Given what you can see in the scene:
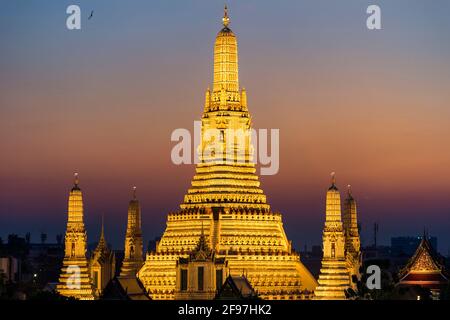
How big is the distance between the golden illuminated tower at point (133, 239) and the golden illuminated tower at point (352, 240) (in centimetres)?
1088

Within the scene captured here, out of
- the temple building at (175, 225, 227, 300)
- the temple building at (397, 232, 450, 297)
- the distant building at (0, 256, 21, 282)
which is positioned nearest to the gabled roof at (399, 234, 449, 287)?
the temple building at (397, 232, 450, 297)

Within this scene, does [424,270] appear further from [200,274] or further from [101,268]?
[101,268]

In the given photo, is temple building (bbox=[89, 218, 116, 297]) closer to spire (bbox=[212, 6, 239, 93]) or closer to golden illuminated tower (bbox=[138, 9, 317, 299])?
golden illuminated tower (bbox=[138, 9, 317, 299])

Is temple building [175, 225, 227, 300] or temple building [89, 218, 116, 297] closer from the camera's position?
temple building [175, 225, 227, 300]

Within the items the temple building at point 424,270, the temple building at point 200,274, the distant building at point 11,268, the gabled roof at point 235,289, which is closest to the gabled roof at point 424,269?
the temple building at point 424,270

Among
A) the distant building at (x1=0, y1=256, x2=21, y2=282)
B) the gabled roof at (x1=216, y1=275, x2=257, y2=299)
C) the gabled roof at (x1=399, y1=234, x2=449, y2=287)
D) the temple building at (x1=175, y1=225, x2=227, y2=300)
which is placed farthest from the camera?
the distant building at (x1=0, y1=256, x2=21, y2=282)

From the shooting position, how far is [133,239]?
104 meters

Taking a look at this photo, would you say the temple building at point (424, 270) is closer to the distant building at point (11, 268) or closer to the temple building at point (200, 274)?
the temple building at point (200, 274)

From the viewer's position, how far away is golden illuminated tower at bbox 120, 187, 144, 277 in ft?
340

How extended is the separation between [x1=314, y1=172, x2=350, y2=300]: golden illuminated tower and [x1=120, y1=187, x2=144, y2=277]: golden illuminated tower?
11.4 m

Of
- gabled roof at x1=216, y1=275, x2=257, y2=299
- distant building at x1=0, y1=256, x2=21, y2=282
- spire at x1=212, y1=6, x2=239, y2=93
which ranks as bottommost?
gabled roof at x1=216, y1=275, x2=257, y2=299

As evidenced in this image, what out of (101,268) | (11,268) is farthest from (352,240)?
(11,268)
